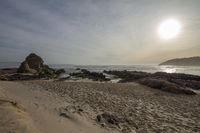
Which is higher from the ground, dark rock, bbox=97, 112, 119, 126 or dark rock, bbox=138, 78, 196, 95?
dark rock, bbox=138, 78, 196, 95

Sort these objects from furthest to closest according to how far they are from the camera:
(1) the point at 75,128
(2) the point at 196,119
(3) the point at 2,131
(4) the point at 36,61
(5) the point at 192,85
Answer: (4) the point at 36,61
(5) the point at 192,85
(2) the point at 196,119
(1) the point at 75,128
(3) the point at 2,131

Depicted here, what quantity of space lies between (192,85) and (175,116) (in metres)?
15.6

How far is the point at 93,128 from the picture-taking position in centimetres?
624

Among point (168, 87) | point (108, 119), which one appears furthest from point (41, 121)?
point (168, 87)

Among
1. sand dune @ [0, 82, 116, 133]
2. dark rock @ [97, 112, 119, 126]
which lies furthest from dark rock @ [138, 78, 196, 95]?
sand dune @ [0, 82, 116, 133]

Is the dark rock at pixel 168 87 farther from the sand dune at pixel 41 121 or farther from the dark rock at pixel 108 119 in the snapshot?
the sand dune at pixel 41 121

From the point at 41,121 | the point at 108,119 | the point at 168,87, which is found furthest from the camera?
the point at 168,87

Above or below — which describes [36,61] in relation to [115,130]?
above

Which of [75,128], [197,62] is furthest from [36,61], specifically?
[197,62]

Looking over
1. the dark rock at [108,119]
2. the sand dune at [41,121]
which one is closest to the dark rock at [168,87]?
the dark rock at [108,119]

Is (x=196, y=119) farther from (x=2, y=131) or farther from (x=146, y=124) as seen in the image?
(x=2, y=131)

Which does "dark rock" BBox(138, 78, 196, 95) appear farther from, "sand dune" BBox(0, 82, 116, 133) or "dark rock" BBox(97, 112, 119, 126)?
"sand dune" BBox(0, 82, 116, 133)

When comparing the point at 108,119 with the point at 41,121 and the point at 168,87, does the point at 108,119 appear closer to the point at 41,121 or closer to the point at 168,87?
the point at 41,121

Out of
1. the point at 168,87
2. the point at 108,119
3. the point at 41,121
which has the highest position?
the point at 168,87
